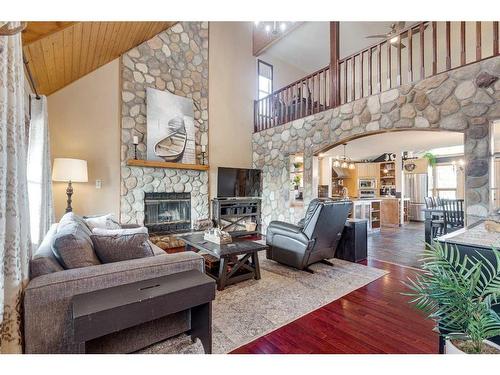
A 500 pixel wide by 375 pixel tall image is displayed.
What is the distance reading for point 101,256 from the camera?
1721mm

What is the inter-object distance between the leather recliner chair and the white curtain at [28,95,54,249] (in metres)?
2.74

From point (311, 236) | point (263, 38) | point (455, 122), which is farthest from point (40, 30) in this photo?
point (263, 38)

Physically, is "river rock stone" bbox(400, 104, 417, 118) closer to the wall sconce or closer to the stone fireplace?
the stone fireplace

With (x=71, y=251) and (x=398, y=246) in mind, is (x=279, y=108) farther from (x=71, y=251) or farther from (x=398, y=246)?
(x=71, y=251)

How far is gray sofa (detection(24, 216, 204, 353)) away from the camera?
1312 millimetres

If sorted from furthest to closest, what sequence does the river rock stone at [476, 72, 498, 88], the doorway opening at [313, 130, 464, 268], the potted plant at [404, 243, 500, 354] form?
the doorway opening at [313, 130, 464, 268] → the river rock stone at [476, 72, 498, 88] → the potted plant at [404, 243, 500, 354]

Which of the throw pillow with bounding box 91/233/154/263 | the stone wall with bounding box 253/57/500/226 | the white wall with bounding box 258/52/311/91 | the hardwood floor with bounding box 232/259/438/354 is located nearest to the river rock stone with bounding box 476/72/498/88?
the stone wall with bounding box 253/57/500/226

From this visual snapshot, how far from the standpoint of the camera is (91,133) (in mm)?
4109

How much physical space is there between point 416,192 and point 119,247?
30.0 feet

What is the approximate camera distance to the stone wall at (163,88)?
174 inches

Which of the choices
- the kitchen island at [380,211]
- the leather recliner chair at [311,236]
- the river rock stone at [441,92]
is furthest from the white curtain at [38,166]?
the kitchen island at [380,211]
